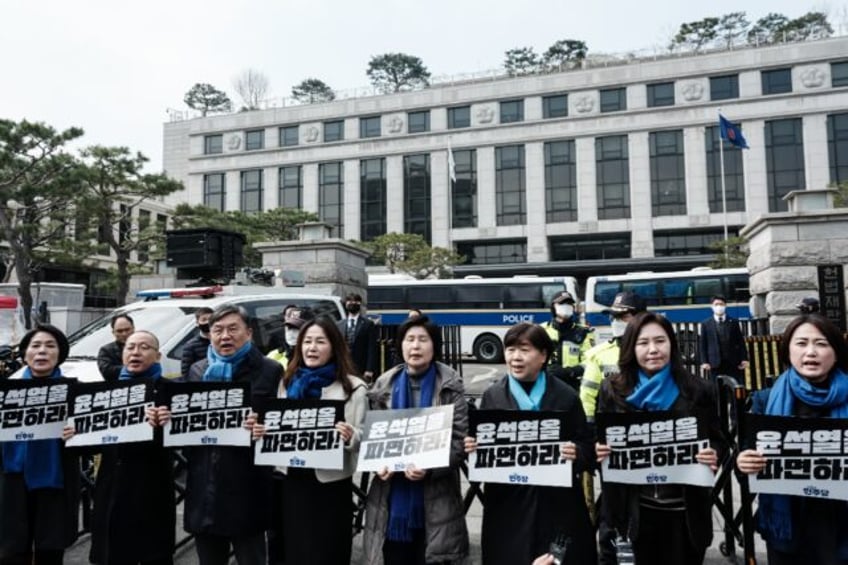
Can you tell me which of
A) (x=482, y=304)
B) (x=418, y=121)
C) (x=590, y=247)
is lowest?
(x=482, y=304)

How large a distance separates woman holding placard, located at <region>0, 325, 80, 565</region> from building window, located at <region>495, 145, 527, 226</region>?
143ft

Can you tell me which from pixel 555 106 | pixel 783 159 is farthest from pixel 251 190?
pixel 783 159

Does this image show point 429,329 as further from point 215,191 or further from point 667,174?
point 215,191

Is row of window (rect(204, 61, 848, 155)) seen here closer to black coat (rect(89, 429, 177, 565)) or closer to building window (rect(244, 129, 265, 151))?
building window (rect(244, 129, 265, 151))

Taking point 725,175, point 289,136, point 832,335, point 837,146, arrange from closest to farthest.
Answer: point 832,335 < point 837,146 < point 725,175 < point 289,136

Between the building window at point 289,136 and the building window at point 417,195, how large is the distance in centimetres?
1094

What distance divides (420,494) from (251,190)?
53.1 meters

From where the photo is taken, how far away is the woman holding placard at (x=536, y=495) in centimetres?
308

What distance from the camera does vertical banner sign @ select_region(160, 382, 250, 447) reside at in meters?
3.59

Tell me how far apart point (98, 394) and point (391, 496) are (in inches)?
79.6

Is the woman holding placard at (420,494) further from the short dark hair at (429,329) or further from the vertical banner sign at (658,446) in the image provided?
the vertical banner sign at (658,446)

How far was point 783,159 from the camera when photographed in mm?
40906

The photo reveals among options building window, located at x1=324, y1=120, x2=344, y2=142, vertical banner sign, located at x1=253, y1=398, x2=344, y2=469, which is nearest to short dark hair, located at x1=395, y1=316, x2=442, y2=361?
vertical banner sign, located at x1=253, y1=398, x2=344, y2=469

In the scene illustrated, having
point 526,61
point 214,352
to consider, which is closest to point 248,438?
point 214,352
